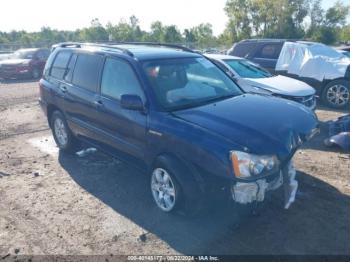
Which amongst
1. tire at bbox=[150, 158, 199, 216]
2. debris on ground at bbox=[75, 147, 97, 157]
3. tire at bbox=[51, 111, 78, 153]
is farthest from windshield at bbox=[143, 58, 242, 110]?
debris on ground at bbox=[75, 147, 97, 157]

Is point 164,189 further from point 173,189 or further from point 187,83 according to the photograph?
point 187,83

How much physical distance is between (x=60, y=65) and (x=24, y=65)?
12304 millimetres

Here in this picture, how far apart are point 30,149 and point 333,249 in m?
5.41

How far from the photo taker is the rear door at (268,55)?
9.97 metres

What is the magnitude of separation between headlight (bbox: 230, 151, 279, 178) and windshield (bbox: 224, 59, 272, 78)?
15.9 feet

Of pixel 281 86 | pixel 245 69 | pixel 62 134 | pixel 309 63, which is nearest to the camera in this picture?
pixel 62 134

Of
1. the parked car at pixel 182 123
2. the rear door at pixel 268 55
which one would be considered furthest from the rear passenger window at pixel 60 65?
the rear door at pixel 268 55

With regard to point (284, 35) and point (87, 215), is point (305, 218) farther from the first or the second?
point (284, 35)

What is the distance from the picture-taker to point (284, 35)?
4478cm

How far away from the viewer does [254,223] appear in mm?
3699

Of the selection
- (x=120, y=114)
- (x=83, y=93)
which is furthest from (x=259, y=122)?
(x=83, y=93)

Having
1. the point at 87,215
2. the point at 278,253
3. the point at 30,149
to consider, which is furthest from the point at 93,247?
the point at 30,149

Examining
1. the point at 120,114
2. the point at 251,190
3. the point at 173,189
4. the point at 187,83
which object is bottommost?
the point at 173,189

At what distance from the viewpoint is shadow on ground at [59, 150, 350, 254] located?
3.35 meters
